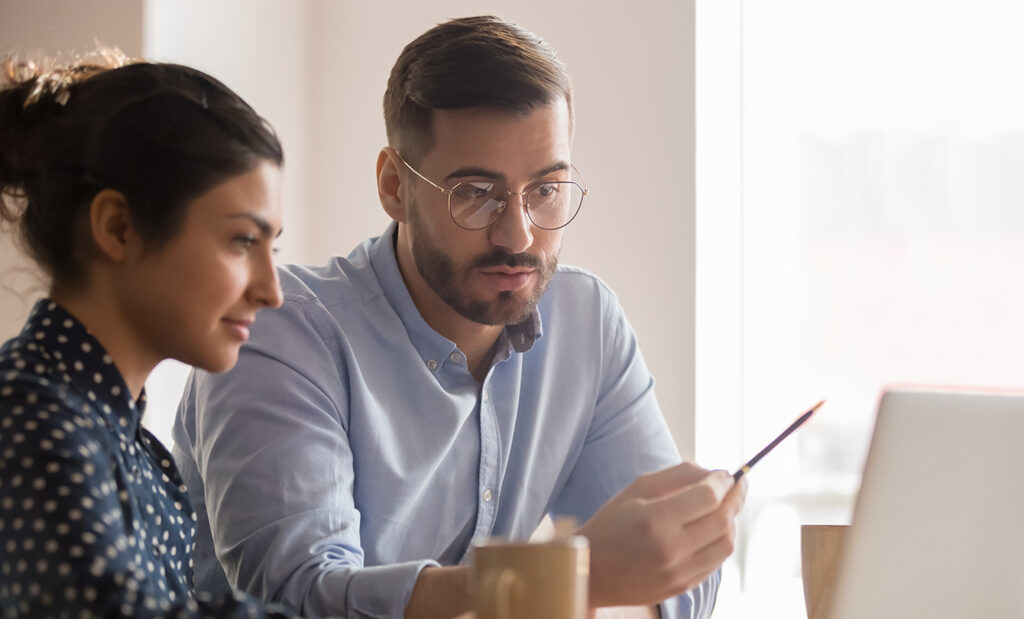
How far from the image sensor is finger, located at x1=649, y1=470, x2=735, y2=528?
94 cm

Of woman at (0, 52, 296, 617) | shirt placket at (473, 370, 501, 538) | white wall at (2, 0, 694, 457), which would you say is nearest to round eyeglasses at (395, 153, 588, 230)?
shirt placket at (473, 370, 501, 538)

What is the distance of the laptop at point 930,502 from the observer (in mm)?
948

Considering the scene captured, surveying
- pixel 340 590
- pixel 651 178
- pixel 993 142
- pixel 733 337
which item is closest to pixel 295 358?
pixel 340 590

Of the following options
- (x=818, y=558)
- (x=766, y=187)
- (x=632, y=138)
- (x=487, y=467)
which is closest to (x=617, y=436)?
(x=487, y=467)

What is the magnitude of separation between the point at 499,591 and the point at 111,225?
0.53 meters

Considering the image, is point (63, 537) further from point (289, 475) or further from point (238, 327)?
point (289, 475)

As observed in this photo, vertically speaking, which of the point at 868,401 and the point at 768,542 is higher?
the point at 868,401

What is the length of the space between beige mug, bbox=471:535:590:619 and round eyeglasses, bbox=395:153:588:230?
85 cm

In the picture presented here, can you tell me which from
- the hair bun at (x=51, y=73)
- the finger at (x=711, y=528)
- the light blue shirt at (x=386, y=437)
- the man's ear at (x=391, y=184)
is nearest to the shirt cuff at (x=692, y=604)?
the light blue shirt at (x=386, y=437)

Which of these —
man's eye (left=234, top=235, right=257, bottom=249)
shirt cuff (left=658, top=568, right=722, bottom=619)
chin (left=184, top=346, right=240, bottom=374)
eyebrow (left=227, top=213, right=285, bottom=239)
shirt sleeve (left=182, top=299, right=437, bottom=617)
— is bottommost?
shirt cuff (left=658, top=568, right=722, bottom=619)

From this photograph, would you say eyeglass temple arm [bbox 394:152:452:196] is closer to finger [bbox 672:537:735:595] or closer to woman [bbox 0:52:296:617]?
woman [bbox 0:52:296:617]

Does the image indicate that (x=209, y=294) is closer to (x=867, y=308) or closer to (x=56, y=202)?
(x=56, y=202)

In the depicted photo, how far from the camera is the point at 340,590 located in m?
1.12

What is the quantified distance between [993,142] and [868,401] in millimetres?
937
